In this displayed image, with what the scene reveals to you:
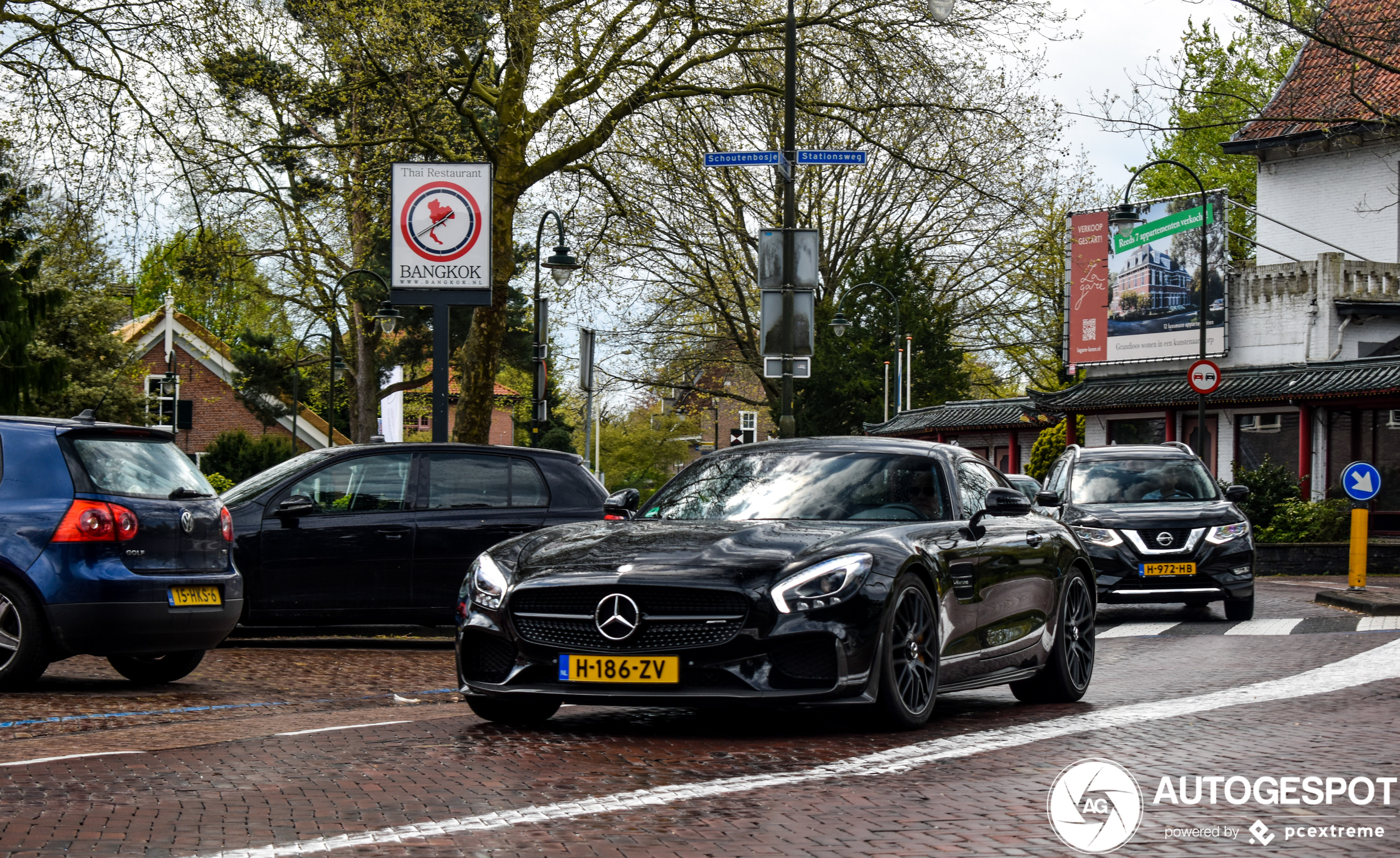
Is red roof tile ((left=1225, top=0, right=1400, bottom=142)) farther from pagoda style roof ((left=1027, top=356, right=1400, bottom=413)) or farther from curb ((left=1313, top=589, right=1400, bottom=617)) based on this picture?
pagoda style roof ((left=1027, top=356, right=1400, bottom=413))

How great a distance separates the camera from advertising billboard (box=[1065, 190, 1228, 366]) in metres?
45.4

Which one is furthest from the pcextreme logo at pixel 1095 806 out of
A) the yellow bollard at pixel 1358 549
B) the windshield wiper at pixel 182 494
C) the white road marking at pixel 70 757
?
the yellow bollard at pixel 1358 549

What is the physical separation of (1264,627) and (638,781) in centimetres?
1176

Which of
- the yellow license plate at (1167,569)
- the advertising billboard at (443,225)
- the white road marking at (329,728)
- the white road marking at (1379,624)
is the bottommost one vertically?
the white road marking at (1379,624)

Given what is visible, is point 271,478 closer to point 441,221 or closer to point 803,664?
point 441,221

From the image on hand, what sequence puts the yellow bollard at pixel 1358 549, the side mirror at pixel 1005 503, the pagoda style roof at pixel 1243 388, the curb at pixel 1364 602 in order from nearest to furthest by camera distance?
the side mirror at pixel 1005 503
the curb at pixel 1364 602
the yellow bollard at pixel 1358 549
the pagoda style roof at pixel 1243 388

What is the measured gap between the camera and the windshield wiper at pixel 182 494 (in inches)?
410

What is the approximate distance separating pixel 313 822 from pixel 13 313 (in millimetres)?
23657

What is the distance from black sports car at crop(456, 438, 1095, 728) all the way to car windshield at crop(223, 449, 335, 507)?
5.11 metres

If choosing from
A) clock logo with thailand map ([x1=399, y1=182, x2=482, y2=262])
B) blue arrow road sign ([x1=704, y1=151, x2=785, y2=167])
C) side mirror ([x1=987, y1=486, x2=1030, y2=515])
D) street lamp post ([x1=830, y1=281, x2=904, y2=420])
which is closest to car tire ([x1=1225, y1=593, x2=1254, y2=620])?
blue arrow road sign ([x1=704, y1=151, x2=785, y2=167])

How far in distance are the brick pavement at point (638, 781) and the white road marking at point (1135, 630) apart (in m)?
6.47

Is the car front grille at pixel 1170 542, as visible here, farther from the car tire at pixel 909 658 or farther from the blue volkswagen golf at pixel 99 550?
the blue volkswagen golf at pixel 99 550

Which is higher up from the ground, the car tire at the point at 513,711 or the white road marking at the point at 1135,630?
the car tire at the point at 513,711

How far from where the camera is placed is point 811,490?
8.75m
